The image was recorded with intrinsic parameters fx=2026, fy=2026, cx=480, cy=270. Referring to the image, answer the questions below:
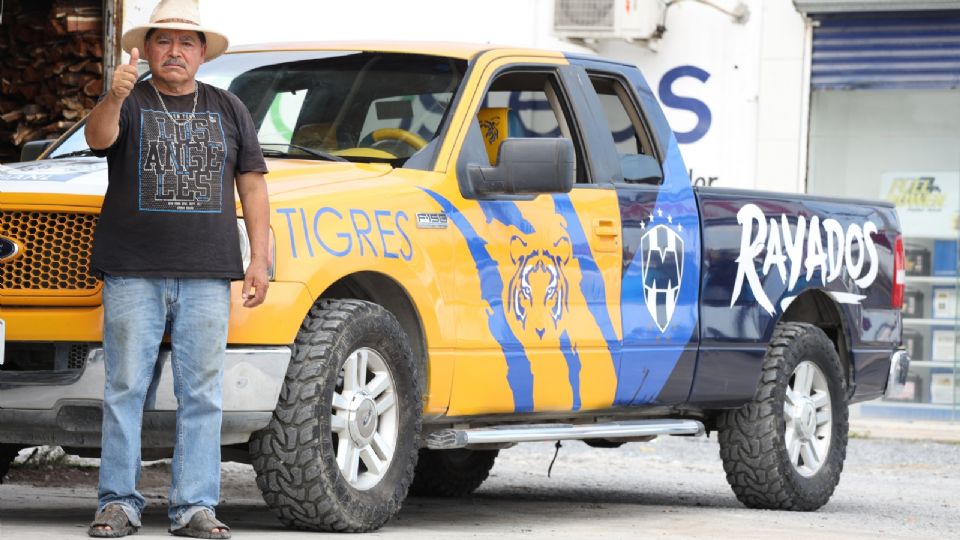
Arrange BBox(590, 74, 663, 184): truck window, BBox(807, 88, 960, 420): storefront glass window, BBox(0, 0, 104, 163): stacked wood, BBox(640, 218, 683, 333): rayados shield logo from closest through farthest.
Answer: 1. BBox(640, 218, 683, 333): rayados shield logo
2. BBox(590, 74, 663, 184): truck window
3. BBox(0, 0, 104, 163): stacked wood
4. BBox(807, 88, 960, 420): storefront glass window

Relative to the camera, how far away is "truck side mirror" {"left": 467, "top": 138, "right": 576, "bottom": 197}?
24.5ft

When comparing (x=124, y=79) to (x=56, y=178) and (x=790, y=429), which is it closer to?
(x=56, y=178)

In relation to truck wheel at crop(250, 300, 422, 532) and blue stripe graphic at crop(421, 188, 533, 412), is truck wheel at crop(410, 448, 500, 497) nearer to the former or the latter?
blue stripe graphic at crop(421, 188, 533, 412)

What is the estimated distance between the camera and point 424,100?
7867mm

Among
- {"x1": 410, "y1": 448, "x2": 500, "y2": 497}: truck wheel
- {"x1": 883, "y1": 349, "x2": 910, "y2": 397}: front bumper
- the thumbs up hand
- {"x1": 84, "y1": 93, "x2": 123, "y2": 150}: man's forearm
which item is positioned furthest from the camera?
{"x1": 883, "y1": 349, "x2": 910, "y2": 397}: front bumper

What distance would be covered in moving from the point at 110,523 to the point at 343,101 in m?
2.24

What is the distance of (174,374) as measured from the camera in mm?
6352

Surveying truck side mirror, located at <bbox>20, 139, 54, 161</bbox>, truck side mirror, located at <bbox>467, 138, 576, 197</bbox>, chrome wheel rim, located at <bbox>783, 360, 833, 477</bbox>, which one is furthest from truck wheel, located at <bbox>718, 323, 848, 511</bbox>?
truck side mirror, located at <bbox>20, 139, 54, 161</bbox>

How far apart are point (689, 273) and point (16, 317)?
339cm

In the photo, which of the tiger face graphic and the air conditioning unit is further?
the air conditioning unit

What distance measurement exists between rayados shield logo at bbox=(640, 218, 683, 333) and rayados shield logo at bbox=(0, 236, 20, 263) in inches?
116

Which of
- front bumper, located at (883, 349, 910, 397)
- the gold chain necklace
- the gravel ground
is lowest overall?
the gravel ground

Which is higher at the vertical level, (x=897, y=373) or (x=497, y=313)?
(x=497, y=313)

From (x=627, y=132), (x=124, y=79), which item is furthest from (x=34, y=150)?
(x=627, y=132)
